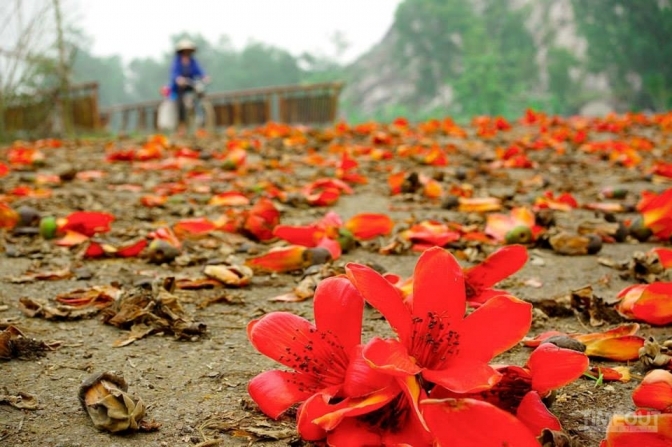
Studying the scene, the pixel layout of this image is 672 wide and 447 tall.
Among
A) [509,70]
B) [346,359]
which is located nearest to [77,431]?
[346,359]

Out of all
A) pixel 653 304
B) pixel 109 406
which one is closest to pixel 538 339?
pixel 653 304

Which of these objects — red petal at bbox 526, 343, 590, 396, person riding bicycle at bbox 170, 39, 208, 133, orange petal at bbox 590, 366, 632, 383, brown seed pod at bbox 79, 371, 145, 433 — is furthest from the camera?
person riding bicycle at bbox 170, 39, 208, 133

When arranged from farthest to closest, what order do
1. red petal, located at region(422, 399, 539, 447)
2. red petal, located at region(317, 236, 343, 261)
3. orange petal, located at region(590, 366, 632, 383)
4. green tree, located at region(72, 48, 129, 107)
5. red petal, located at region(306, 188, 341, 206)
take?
green tree, located at region(72, 48, 129, 107)
red petal, located at region(306, 188, 341, 206)
red petal, located at region(317, 236, 343, 261)
orange petal, located at region(590, 366, 632, 383)
red petal, located at region(422, 399, 539, 447)

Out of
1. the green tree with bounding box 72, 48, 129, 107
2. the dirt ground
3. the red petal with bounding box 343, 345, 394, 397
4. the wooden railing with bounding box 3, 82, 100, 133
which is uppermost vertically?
the green tree with bounding box 72, 48, 129, 107

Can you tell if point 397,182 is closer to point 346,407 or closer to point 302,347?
point 302,347

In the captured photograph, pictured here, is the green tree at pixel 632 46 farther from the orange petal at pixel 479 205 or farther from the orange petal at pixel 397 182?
the orange petal at pixel 479 205

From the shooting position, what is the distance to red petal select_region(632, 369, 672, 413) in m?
0.87

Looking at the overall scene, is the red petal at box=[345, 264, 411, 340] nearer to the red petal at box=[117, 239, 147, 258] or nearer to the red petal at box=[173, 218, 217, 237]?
the red petal at box=[117, 239, 147, 258]

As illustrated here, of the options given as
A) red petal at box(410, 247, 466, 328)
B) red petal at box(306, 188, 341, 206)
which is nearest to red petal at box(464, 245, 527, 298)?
red petal at box(410, 247, 466, 328)

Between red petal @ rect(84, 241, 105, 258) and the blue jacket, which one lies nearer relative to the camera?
red petal @ rect(84, 241, 105, 258)

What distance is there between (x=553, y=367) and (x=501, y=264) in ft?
1.10

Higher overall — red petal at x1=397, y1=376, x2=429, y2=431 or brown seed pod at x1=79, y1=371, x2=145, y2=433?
red petal at x1=397, y1=376, x2=429, y2=431

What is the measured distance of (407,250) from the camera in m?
2.02

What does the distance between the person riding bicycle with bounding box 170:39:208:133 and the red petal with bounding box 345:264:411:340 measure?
Result: 27.8 ft
